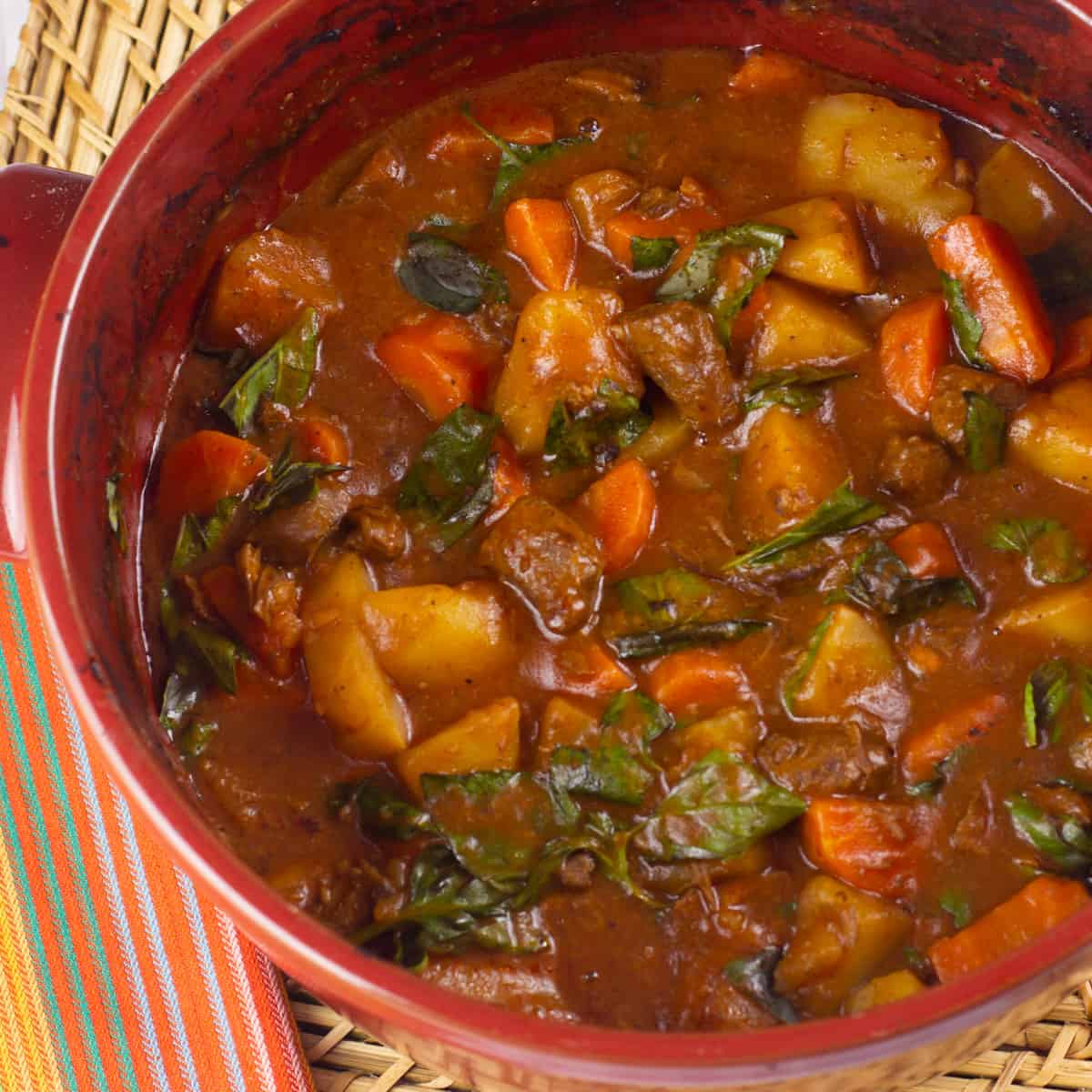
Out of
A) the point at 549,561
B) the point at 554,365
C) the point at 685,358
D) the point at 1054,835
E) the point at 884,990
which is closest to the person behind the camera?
the point at 884,990

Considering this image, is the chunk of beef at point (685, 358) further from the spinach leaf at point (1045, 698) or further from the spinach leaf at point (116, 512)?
the spinach leaf at point (116, 512)

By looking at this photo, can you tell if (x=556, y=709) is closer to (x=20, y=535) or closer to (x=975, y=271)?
(x=20, y=535)

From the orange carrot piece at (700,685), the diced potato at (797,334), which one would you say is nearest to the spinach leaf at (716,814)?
the orange carrot piece at (700,685)

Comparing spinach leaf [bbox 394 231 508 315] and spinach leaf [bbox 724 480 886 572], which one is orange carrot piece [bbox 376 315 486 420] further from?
spinach leaf [bbox 724 480 886 572]

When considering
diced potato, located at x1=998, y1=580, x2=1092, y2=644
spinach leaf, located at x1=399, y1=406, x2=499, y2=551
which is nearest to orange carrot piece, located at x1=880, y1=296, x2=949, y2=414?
diced potato, located at x1=998, y1=580, x2=1092, y2=644

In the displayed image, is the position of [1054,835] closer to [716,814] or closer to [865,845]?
[865,845]

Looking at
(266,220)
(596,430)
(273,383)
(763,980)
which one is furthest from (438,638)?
(266,220)

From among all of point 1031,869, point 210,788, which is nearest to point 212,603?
point 210,788
